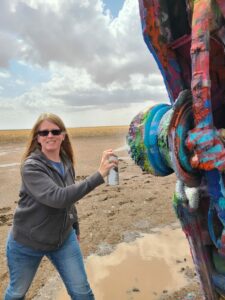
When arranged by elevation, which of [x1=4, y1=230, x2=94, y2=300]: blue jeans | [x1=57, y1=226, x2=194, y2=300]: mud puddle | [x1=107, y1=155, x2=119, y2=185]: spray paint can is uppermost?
[x1=107, y1=155, x2=119, y2=185]: spray paint can

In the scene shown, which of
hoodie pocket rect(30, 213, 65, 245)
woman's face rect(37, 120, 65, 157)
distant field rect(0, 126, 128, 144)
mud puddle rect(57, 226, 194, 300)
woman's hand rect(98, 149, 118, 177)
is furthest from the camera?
distant field rect(0, 126, 128, 144)

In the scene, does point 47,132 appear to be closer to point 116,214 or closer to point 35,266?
point 35,266

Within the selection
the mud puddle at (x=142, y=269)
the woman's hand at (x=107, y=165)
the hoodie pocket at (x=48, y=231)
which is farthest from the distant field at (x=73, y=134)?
the mud puddle at (x=142, y=269)

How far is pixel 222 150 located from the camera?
150 centimetres

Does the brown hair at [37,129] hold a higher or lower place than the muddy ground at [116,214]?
higher

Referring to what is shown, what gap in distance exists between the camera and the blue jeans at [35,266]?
8.34 feet

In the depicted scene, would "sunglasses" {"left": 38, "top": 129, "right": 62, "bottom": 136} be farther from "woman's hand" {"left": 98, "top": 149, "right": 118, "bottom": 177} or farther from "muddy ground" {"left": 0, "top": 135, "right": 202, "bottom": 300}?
"muddy ground" {"left": 0, "top": 135, "right": 202, "bottom": 300}

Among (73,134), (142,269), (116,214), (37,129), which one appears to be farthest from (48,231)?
(73,134)

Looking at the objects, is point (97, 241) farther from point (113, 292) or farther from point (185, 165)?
point (185, 165)

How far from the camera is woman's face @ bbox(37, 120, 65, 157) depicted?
2.62 m

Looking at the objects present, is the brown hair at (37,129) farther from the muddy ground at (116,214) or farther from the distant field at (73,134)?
the muddy ground at (116,214)

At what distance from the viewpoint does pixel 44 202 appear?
2371 mm

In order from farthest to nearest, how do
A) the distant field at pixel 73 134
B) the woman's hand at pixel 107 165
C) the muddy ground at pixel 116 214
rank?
the distant field at pixel 73 134
the muddy ground at pixel 116 214
the woman's hand at pixel 107 165

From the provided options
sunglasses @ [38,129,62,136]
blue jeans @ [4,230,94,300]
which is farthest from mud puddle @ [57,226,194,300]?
sunglasses @ [38,129,62,136]
